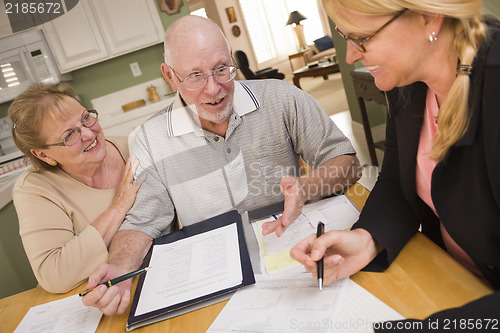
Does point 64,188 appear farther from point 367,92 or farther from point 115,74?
point 115,74

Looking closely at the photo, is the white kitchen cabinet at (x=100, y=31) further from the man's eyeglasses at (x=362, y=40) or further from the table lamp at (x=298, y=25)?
the table lamp at (x=298, y=25)

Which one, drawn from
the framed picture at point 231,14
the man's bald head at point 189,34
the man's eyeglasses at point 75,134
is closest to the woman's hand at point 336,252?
the man's bald head at point 189,34

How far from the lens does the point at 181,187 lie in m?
1.37

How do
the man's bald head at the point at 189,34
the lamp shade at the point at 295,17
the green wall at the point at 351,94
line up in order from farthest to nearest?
the lamp shade at the point at 295,17 → the green wall at the point at 351,94 → the man's bald head at the point at 189,34

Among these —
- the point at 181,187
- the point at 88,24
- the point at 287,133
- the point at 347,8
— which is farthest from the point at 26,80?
the point at 347,8

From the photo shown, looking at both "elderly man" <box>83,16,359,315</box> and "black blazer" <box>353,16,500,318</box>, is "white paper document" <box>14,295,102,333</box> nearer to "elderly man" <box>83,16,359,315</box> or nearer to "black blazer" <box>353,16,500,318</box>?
"elderly man" <box>83,16,359,315</box>

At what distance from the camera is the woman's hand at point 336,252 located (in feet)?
2.31

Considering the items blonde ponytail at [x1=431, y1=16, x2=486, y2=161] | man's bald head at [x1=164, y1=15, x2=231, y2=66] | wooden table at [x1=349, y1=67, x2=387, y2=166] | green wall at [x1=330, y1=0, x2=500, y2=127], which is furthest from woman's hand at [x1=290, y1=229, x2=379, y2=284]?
green wall at [x1=330, y1=0, x2=500, y2=127]

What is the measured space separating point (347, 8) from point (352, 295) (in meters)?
0.54

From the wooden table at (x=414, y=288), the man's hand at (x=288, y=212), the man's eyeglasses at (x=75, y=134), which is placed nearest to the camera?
the wooden table at (x=414, y=288)

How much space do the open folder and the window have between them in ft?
28.9

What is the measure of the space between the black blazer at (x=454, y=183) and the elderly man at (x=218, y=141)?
314 mm

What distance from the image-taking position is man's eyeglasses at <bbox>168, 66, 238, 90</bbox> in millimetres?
1228

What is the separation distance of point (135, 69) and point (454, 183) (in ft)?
11.7
